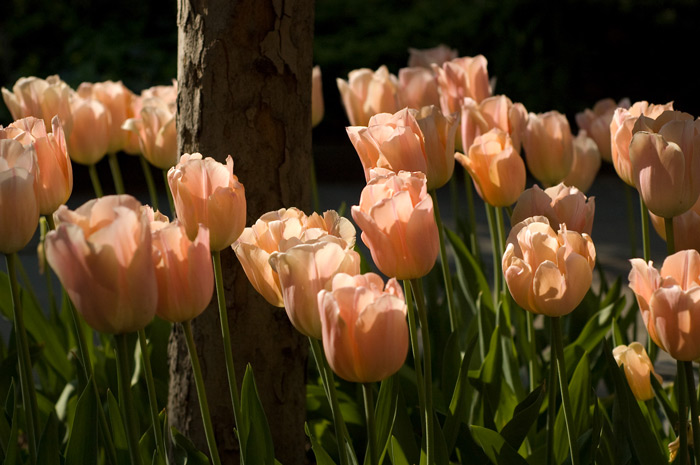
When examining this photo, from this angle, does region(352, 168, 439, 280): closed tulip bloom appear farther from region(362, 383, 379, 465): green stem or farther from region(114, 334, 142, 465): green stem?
region(114, 334, 142, 465): green stem

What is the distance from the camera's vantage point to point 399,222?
3.47 ft

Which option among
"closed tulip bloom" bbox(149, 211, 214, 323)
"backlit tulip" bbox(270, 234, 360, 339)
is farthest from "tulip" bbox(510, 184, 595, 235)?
"closed tulip bloom" bbox(149, 211, 214, 323)

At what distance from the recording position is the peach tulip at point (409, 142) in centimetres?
128

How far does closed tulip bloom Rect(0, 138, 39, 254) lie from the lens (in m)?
1.03

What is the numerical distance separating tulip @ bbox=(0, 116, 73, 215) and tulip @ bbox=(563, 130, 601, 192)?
1.28 metres

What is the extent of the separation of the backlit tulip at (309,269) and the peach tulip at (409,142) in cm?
29

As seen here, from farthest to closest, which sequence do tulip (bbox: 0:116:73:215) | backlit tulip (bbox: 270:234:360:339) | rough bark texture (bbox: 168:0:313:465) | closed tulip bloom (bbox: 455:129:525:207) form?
rough bark texture (bbox: 168:0:313:465)
closed tulip bloom (bbox: 455:129:525:207)
tulip (bbox: 0:116:73:215)
backlit tulip (bbox: 270:234:360:339)

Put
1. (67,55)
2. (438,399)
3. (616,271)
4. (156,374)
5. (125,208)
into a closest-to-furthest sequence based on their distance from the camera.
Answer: (125,208), (438,399), (156,374), (616,271), (67,55)

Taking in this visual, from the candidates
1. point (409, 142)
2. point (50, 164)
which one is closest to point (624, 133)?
point (409, 142)

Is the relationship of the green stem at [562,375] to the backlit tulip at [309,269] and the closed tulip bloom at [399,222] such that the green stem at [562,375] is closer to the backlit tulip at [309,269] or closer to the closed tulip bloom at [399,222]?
the closed tulip bloom at [399,222]

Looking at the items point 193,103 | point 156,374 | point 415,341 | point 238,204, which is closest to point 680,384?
point 415,341

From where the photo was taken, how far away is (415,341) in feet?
4.37

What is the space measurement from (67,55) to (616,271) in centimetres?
485

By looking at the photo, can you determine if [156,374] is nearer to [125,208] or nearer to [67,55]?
[125,208]
